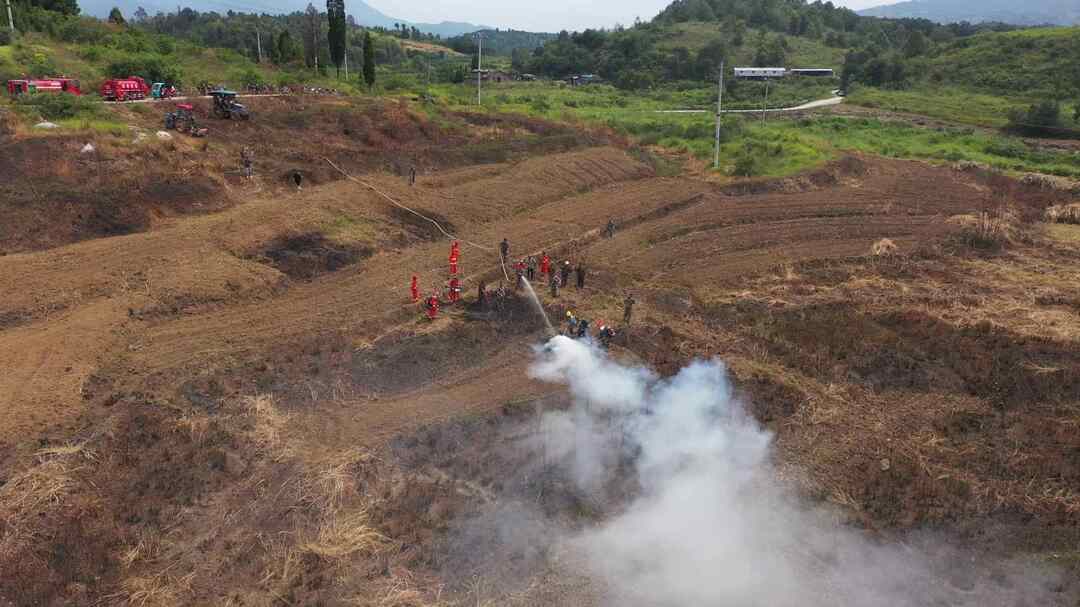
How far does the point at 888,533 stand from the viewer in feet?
39.7

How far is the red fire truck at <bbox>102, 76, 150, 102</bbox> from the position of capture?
3366cm

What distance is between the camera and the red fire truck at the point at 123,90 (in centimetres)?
3366

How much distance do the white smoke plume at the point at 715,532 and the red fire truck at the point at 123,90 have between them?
2994 cm

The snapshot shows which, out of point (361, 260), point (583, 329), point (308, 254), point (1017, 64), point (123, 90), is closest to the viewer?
point (583, 329)

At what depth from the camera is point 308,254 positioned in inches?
862

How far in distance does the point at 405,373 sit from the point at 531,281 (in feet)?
20.9

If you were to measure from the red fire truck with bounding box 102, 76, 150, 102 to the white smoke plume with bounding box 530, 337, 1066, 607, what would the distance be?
29938 mm

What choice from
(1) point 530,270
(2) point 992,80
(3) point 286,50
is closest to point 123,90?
(1) point 530,270

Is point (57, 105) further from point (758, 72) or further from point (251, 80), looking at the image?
point (758, 72)

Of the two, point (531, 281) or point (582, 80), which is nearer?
point (531, 281)

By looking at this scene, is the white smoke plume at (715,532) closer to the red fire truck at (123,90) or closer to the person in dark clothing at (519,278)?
the person in dark clothing at (519,278)

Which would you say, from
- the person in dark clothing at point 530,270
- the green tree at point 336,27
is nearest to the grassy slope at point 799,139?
the green tree at point 336,27

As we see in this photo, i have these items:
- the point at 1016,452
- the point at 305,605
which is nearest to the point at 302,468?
the point at 305,605

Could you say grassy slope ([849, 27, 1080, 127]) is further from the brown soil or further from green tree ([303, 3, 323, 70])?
green tree ([303, 3, 323, 70])
